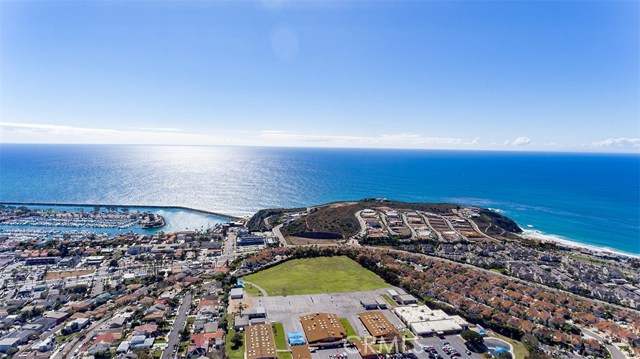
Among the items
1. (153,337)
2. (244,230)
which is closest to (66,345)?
(153,337)

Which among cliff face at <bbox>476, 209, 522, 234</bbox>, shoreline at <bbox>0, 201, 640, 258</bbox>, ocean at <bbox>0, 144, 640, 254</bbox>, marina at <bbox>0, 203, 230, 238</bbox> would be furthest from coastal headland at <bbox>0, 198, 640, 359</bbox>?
ocean at <bbox>0, 144, 640, 254</bbox>

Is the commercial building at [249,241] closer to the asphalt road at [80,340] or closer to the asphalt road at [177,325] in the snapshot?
the asphalt road at [177,325]

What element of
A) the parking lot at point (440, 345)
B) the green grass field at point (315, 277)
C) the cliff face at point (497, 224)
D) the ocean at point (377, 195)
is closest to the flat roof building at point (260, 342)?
the green grass field at point (315, 277)

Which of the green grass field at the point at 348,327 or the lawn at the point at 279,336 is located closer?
the lawn at the point at 279,336

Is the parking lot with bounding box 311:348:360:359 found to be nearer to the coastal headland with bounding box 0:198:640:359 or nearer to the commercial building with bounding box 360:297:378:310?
the coastal headland with bounding box 0:198:640:359

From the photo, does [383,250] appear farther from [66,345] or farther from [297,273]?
[66,345]

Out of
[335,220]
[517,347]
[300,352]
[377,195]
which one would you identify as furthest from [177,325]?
[377,195]
